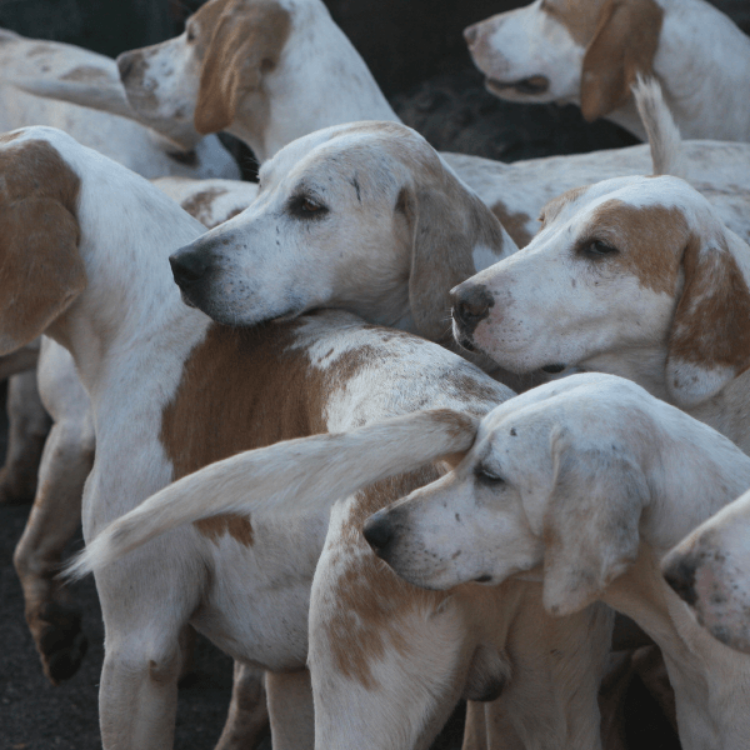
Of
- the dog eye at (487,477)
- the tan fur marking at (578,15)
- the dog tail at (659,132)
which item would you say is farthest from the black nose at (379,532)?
the tan fur marking at (578,15)

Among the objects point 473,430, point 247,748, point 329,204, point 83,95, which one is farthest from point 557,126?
point 473,430

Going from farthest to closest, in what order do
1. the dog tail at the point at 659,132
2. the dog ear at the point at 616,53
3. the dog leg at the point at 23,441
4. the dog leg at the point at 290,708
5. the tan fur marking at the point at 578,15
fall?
1. the dog leg at the point at 23,441
2. the tan fur marking at the point at 578,15
3. the dog ear at the point at 616,53
4. the dog tail at the point at 659,132
5. the dog leg at the point at 290,708

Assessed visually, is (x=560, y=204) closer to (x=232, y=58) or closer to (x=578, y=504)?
(x=578, y=504)

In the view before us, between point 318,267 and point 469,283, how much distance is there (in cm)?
38

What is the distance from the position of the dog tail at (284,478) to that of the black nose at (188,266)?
2.63 feet

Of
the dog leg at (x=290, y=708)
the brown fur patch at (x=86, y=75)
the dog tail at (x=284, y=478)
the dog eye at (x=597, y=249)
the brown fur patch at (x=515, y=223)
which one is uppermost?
the dog tail at (x=284, y=478)

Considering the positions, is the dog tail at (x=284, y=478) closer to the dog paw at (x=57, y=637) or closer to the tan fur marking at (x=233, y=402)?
the tan fur marking at (x=233, y=402)

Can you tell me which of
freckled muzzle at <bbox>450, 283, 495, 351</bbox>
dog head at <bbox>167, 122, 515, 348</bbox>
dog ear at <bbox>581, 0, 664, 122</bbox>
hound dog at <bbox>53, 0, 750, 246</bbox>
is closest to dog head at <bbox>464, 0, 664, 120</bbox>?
dog ear at <bbox>581, 0, 664, 122</bbox>

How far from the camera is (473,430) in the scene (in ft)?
5.05

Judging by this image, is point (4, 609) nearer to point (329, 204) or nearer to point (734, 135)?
point (329, 204)

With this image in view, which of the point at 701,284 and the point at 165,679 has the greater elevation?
the point at 701,284

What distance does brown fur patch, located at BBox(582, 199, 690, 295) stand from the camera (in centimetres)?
202

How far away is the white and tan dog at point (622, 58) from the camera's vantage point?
12.0 feet

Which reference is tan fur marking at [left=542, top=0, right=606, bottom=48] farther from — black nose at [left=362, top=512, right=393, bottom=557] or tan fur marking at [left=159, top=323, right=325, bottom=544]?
black nose at [left=362, top=512, right=393, bottom=557]
